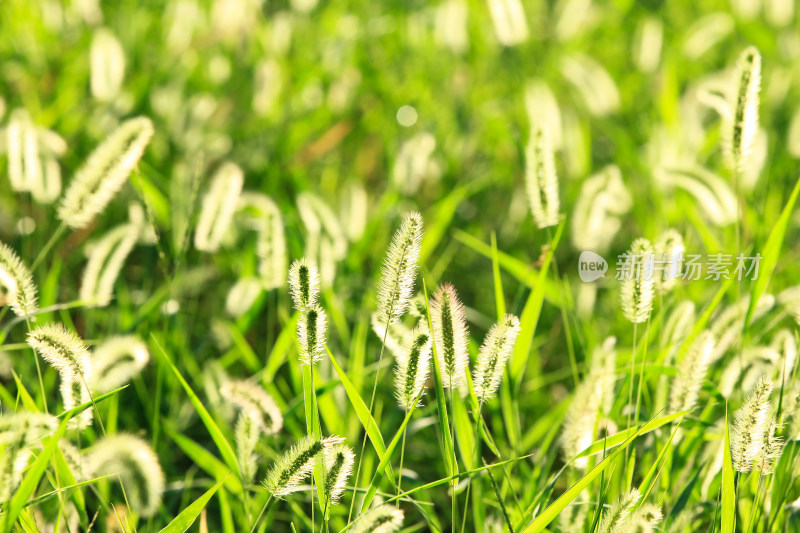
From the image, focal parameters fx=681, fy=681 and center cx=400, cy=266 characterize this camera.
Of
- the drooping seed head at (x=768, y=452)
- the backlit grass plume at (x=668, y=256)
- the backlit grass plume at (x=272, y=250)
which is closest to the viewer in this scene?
the drooping seed head at (x=768, y=452)

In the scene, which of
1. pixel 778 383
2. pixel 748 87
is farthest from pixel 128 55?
pixel 778 383

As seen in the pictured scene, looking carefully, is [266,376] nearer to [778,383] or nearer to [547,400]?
[547,400]

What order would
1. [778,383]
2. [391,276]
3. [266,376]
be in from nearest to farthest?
[391,276] < [778,383] < [266,376]

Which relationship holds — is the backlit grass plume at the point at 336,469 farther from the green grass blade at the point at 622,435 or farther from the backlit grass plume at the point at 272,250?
the backlit grass plume at the point at 272,250

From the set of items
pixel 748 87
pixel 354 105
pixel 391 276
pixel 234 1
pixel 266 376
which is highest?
pixel 234 1

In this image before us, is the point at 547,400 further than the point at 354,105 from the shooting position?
No

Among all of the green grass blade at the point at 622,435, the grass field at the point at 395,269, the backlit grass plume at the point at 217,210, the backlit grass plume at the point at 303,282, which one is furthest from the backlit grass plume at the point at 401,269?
the backlit grass plume at the point at 217,210
